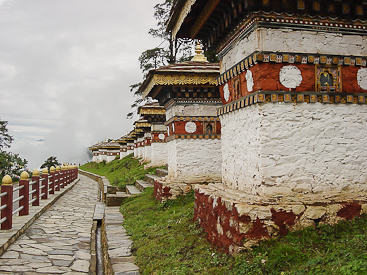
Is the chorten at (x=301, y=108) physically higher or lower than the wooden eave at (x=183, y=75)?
lower

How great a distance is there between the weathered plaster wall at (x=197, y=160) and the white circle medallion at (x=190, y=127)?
0.24 m

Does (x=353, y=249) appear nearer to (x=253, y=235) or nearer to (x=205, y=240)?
(x=253, y=235)

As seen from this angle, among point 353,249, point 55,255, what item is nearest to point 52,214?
point 55,255

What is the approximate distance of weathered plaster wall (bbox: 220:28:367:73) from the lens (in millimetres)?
4680

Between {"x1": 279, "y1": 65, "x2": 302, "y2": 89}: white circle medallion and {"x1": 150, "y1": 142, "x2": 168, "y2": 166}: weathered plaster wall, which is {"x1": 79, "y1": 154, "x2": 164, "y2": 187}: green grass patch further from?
{"x1": 279, "y1": 65, "x2": 302, "y2": 89}: white circle medallion

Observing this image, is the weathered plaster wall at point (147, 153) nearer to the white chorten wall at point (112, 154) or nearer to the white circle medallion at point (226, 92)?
the white circle medallion at point (226, 92)

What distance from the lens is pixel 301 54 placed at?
4.70 m

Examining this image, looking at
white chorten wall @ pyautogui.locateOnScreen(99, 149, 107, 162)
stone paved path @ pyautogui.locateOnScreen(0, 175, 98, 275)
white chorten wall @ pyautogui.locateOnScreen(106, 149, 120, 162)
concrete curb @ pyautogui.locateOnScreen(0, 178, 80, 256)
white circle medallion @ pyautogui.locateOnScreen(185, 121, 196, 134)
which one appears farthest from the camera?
white chorten wall @ pyautogui.locateOnScreen(99, 149, 107, 162)

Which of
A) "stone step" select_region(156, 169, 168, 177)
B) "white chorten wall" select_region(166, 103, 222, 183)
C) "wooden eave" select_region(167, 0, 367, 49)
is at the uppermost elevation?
"wooden eave" select_region(167, 0, 367, 49)

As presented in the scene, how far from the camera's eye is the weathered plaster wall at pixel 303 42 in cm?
468

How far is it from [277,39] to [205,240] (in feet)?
9.49

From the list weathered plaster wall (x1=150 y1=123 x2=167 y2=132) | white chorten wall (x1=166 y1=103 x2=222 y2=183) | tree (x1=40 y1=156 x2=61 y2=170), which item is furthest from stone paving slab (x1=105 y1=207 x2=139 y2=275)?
tree (x1=40 y1=156 x2=61 y2=170)

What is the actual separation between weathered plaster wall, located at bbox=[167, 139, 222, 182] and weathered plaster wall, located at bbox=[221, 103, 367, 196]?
4.54 meters

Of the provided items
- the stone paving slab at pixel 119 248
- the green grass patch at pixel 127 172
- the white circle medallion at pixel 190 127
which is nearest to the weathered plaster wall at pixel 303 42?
the stone paving slab at pixel 119 248
